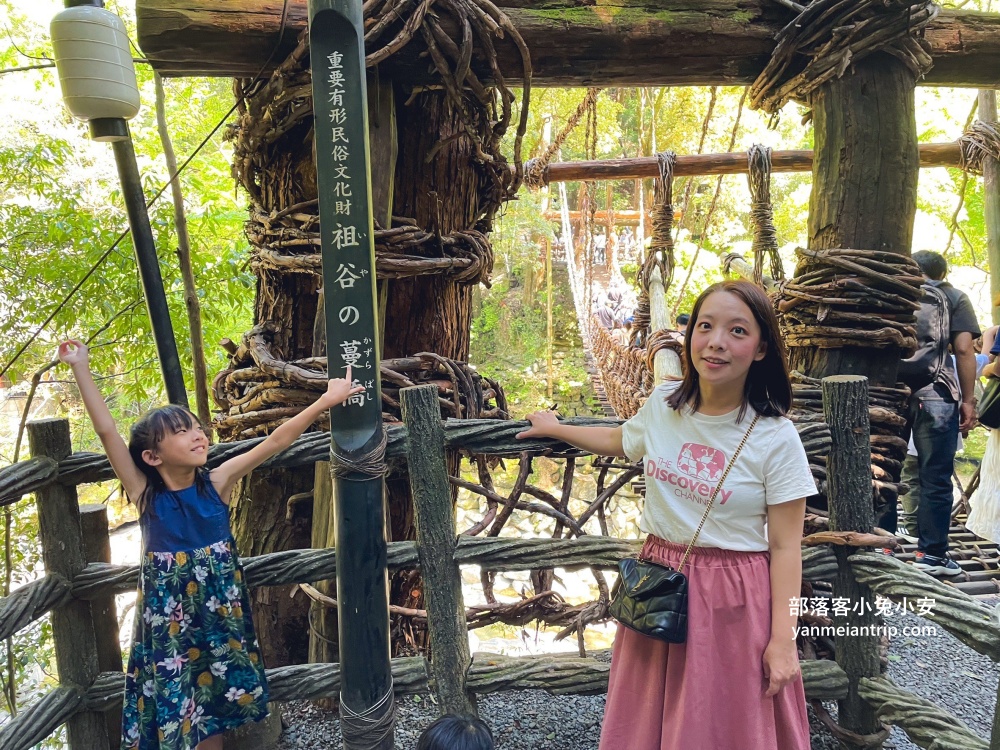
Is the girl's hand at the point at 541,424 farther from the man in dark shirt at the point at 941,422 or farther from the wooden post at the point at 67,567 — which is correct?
the man in dark shirt at the point at 941,422

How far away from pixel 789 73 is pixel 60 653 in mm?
1953

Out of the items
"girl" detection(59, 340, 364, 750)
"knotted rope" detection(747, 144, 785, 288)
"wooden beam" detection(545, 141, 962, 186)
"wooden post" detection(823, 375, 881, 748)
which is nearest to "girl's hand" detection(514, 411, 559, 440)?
"girl" detection(59, 340, 364, 750)

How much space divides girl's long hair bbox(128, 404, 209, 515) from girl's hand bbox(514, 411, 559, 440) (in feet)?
Answer: 1.87

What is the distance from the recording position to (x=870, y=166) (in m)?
1.48

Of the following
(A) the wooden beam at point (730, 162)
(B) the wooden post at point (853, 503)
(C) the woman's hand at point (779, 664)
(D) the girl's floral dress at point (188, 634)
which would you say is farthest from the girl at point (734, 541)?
(A) the wooden beam at point (730, 162)

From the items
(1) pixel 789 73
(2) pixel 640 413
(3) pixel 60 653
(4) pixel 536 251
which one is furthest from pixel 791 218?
(3) pixel 60 653

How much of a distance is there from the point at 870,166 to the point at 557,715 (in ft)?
4.76

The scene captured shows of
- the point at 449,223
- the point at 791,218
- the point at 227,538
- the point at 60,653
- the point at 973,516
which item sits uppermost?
the point at 791,218

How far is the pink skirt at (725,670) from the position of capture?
879 millimetres

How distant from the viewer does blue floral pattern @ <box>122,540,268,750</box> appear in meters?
1.04

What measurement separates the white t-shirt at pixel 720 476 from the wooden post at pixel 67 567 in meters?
1.05

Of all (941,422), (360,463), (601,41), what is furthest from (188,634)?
(941,422)

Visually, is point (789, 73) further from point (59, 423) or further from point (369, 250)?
point (59, 423)

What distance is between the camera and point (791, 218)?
7.21 meters
